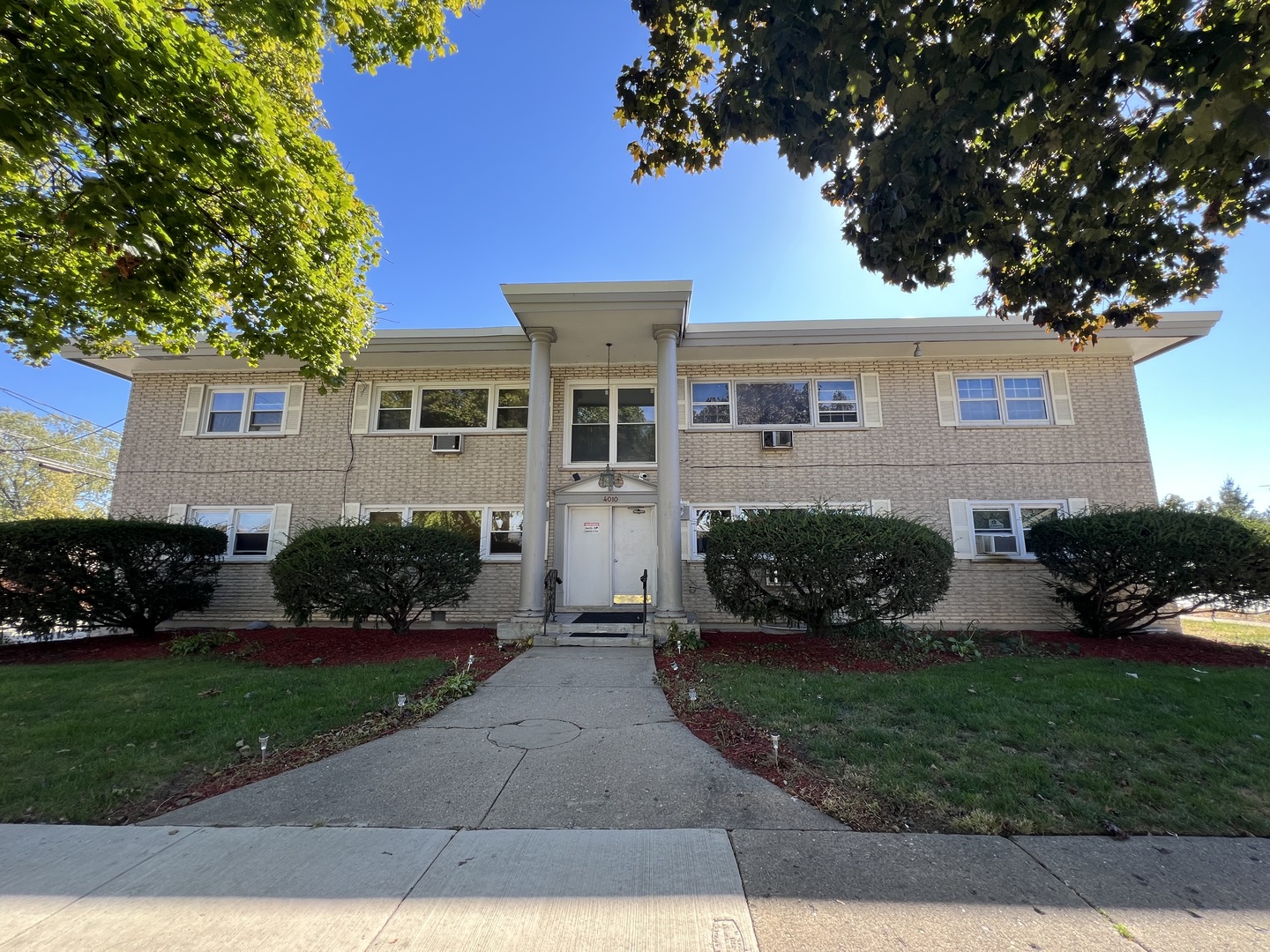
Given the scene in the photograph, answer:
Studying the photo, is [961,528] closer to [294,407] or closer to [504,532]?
[504,532]

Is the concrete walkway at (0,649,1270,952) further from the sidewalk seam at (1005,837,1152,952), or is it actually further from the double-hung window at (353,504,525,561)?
the double-hung window at (353,504,525,561)

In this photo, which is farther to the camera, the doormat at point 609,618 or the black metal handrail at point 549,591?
the black metal handrail at point 549,591

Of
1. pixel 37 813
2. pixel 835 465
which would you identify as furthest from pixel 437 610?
pixel 835 465

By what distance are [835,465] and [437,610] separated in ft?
28.5

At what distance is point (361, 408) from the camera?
41.1 feet

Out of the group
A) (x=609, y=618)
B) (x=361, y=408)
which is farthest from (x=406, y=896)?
(x=361, y=408)

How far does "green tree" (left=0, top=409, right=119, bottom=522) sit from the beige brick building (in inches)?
1076

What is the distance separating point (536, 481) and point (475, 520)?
8.41 feet

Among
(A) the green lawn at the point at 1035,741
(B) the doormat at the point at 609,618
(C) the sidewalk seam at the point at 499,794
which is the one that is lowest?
(C) the sidewalk seam at the point at 499,794

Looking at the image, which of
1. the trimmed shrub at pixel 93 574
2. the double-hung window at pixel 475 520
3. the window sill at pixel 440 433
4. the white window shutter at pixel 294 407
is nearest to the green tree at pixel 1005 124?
the window sill at pixel 440 433

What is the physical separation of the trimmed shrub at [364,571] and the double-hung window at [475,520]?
1.95 m

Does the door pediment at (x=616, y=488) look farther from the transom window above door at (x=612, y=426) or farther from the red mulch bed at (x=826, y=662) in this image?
the red mulch bed at (x=826, y=662)

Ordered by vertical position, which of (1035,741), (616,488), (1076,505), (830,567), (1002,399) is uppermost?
(1002,399)

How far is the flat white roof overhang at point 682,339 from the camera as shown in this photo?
9875 millimetres
